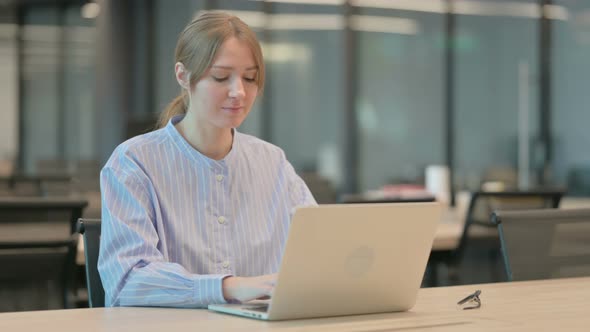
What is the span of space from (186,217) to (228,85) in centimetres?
32

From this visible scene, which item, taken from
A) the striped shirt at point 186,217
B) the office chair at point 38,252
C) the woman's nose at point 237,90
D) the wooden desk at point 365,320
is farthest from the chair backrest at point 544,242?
the office chair at point 38,252

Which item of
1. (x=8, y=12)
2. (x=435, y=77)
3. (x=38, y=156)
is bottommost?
(x=38, y=156)

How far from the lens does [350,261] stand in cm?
180

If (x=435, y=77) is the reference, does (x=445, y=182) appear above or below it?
below

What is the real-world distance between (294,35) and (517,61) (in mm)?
2248

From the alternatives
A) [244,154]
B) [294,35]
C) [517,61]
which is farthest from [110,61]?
[244,154]

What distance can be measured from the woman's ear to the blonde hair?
1 centimetres

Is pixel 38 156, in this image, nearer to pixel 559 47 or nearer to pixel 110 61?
pixel 110 61

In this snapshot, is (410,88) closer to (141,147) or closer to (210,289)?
(141,147)

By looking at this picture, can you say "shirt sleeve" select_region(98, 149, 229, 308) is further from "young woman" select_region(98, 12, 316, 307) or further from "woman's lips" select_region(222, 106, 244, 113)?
"woman's lips" select_region(222, 106, 244, 113)

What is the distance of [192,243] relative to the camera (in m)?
2.20

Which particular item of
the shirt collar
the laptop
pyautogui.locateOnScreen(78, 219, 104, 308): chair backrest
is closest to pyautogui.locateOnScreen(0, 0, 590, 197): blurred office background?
the shirt collar

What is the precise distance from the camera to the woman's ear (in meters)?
2.25

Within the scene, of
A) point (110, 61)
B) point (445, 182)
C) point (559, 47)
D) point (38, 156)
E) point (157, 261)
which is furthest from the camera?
point (38, 156)
